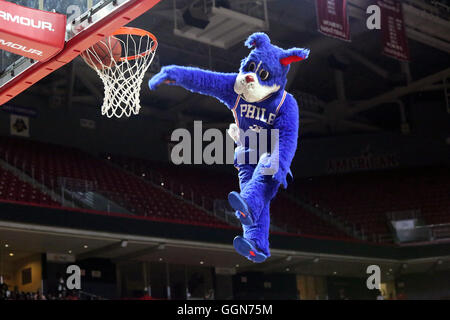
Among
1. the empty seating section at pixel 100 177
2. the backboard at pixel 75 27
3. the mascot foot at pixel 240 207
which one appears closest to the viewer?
the mascot foot at pixel 240 207

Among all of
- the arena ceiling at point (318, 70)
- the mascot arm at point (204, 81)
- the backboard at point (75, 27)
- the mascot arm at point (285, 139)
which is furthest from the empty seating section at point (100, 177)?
the mascot arm at point (285, 139)

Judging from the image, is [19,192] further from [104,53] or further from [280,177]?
[280,177]

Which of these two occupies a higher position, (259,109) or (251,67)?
(251,67)

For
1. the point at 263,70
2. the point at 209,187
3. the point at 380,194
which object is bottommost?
the point at 263,70

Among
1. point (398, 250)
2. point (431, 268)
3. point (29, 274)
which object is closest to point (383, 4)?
point (398, 250)

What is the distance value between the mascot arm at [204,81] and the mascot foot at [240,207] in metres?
1.14

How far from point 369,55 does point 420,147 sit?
16.8ft

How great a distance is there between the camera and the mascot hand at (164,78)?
6.35 m

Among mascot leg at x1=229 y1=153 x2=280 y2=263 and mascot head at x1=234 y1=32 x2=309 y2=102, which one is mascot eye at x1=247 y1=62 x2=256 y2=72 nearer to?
mascot head at x1=234 y1=32 x2=309 y2=102

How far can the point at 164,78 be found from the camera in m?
6.38

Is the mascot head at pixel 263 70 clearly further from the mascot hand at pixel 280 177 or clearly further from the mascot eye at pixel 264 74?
the mascot hand at pixel 280 177

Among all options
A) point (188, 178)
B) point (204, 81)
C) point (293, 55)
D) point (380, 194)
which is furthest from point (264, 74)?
point (380, 194)

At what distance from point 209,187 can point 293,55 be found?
1668 centimetres

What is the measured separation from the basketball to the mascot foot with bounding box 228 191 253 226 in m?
3.66
